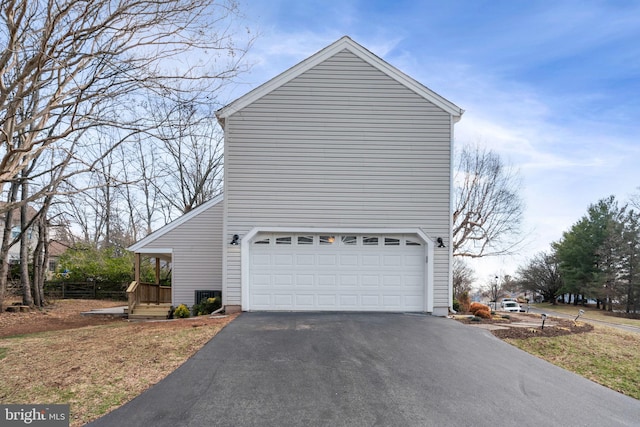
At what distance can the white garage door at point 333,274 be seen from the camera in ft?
37.3

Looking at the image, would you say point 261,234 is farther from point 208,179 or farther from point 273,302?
point 208,179

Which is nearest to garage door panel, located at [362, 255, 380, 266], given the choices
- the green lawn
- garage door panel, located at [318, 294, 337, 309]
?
garage door panel, located at [318, 294, 337, 309]

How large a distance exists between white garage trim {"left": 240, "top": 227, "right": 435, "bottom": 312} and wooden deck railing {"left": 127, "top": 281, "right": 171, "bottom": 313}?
5453 mm

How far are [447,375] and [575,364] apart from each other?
3751mm

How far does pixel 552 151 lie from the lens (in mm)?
17016

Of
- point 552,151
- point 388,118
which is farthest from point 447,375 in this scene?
point 552,151

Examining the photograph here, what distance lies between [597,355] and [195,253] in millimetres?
12670

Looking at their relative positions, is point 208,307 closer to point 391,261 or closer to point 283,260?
point 283,260

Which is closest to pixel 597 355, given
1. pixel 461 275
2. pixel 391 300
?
pixel 391 300

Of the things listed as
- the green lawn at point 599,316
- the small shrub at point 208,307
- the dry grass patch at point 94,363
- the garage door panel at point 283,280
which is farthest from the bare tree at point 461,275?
the dry grass patch at point 94,363

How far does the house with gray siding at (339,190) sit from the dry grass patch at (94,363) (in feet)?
8.84

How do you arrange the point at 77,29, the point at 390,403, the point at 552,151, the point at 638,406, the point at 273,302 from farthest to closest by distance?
the point at 552,151 → the point at 273,302 → the point at 77,29 → the point at 638,406 → the point at 390,403

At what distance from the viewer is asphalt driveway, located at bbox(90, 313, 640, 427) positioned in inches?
191

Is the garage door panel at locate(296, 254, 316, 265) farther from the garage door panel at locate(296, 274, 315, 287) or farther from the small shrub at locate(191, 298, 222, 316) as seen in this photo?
the small shrub at locate(191, 298, 222, 316)
